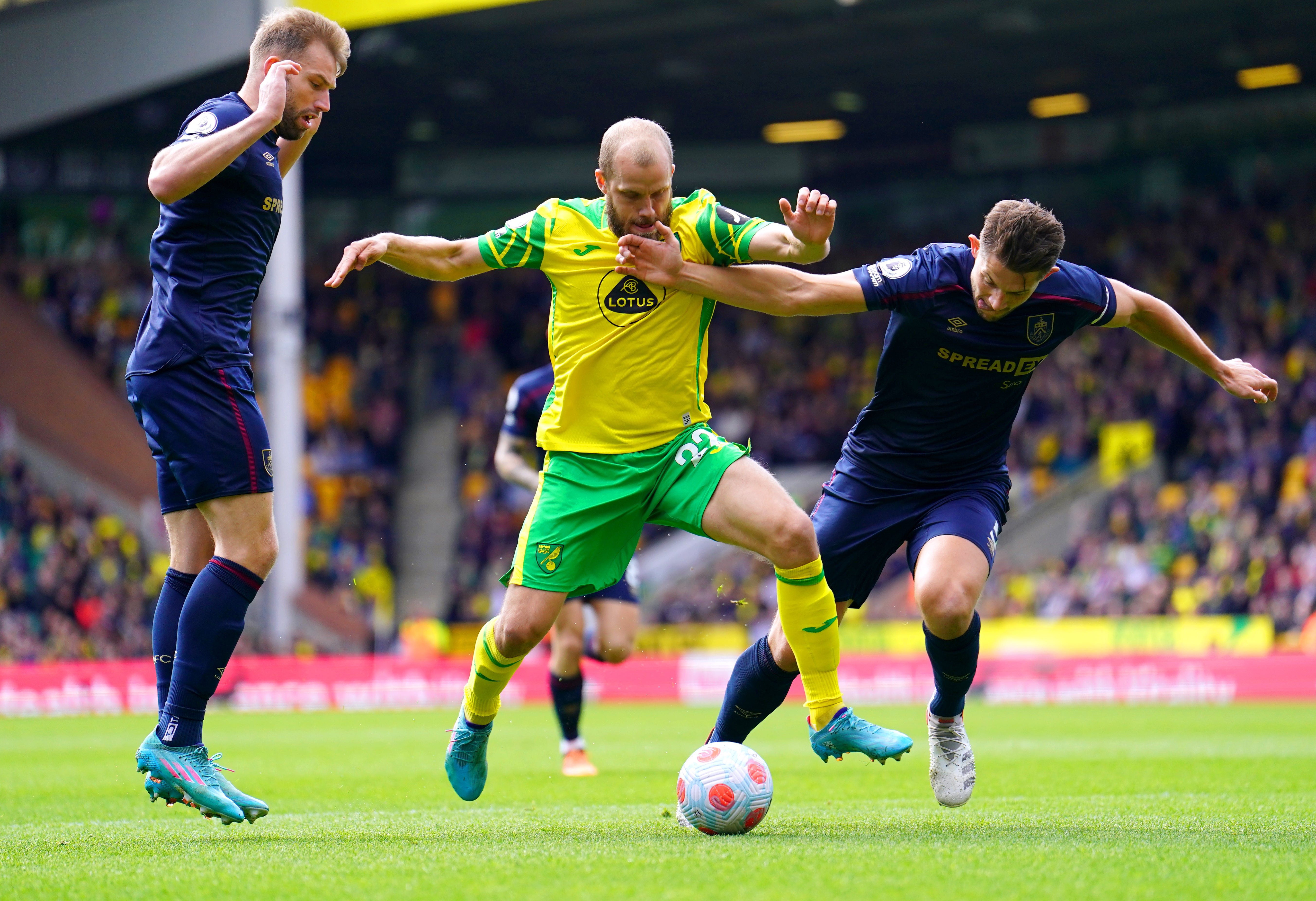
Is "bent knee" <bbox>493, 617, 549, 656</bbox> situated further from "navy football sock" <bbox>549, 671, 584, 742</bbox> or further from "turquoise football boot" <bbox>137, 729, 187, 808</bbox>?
"navy football sock" <bbox>549, 671, 584, 742</bbox>

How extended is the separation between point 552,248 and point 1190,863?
3.05 meters

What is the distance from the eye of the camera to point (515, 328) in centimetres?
3067

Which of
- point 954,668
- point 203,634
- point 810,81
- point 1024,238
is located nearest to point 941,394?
point 1024,238

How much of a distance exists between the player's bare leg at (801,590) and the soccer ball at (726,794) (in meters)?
0.32

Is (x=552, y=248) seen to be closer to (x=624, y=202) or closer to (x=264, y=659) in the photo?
(x=624, y=202)

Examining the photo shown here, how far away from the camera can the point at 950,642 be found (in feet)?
19.3

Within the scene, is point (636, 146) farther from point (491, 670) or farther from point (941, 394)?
point (491, 670)

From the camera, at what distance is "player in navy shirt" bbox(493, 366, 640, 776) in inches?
348

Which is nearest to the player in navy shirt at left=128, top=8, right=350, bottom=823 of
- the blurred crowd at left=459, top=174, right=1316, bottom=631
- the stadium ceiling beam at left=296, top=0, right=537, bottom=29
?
the blurred crowd at left=459, top=174, right=1316, bottom=631

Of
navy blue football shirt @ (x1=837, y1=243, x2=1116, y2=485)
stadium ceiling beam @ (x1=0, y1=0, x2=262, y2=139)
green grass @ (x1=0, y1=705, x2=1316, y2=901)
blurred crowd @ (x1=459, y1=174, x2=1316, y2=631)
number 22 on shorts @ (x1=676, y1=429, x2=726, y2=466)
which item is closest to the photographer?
green grass @ (x1=0, y1=705, x2=1316, y2=901)

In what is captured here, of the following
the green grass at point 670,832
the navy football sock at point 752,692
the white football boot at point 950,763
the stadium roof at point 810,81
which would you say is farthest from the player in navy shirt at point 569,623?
the stadium roof at point 810,81

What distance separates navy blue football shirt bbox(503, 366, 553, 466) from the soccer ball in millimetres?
4262

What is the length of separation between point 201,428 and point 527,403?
418 cm

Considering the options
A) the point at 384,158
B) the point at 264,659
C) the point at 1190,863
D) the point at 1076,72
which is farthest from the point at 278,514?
the point at 1190,863
